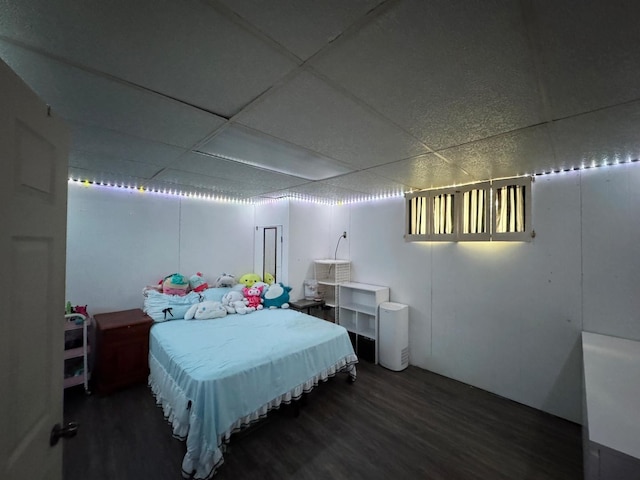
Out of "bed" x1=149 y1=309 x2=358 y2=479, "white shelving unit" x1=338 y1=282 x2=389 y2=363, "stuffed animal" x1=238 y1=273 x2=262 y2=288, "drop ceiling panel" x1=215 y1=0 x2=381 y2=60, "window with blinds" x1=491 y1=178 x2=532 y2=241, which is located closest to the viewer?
"drop ceiling panel" x1=215 y1=0 x2=381 y2=60

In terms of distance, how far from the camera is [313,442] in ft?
7.38

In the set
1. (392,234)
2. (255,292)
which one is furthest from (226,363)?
(392,234)

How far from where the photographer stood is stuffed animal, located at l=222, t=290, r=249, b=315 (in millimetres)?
3637

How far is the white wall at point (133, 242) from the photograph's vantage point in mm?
3262

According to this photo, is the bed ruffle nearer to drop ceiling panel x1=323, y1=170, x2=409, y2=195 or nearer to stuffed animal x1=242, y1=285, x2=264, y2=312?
stuffed animal x1=242, y1=285, x2=264, y2=312

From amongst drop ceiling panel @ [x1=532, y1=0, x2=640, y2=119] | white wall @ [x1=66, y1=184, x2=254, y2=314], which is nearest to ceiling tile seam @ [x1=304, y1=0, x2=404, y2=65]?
drop ceiling panel @ [x1=532, y1=0, x2=640, y2=119]

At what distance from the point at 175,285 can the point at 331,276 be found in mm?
2479

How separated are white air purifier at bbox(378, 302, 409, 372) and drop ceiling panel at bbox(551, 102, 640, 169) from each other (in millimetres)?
2441

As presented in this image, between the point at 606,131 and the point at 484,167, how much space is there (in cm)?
88

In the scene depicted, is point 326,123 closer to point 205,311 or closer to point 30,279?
point 30,279

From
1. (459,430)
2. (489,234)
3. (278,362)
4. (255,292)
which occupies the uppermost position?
(489,234)

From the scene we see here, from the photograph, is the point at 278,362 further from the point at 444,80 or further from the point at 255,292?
the point at 444,80

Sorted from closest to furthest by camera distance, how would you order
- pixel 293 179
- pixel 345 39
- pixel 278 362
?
pixel 345 39 → pixel 278 362 → pixel 293 179

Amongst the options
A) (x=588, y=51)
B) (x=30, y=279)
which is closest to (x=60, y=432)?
(x=30, y=279)
